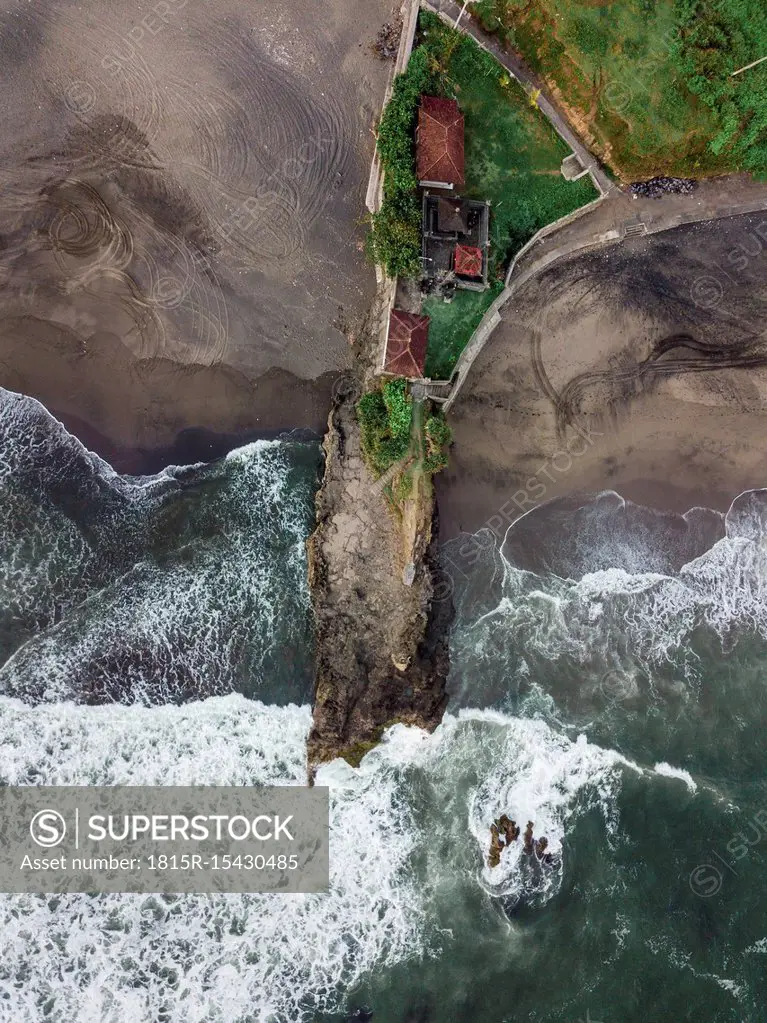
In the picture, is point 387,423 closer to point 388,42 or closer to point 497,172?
point 497,172

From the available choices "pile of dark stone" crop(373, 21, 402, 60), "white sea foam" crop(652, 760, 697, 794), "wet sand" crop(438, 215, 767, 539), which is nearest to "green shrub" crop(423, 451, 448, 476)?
"wet sand" crop(438, 215, 767, 539)

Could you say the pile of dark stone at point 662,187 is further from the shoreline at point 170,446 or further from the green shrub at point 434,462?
the shoreline at point 170,446

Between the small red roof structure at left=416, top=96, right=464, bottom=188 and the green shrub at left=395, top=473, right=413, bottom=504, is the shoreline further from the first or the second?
the small red roof structure at left=416, top=96, right=464, bottom=188

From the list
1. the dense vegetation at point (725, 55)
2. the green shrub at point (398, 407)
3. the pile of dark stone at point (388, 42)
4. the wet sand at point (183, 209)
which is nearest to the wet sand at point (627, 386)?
the green shrub at point (398, 407)

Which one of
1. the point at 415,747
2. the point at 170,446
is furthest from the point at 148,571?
the point at 415,747

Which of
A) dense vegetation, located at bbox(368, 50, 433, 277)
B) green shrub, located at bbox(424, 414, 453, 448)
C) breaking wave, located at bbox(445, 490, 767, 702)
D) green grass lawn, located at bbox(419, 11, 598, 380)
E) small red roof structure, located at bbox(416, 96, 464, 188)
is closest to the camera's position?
small red roof structure, located at bbox(416, 96, 464, 188)

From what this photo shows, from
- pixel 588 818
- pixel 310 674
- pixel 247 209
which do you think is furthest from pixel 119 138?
pixel 588 818
